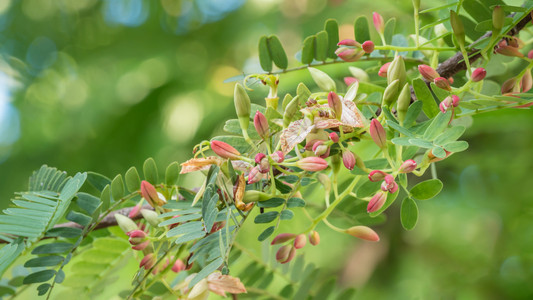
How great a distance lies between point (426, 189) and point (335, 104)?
0.07 metres

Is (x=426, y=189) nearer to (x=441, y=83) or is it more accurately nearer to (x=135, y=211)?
(x=441, y=83)

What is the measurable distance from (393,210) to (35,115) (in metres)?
0.98

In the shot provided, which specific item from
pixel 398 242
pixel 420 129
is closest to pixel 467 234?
pixel 398 242

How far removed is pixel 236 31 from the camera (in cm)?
129

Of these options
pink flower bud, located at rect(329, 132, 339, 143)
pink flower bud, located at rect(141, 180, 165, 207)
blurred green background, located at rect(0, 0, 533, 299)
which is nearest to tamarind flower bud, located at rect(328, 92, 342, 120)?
pink flower bud, located at rect(329, 132, 339, 143)

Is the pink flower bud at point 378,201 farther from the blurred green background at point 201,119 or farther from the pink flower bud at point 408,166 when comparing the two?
the blurred green background at point 201,119

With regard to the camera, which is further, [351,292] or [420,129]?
[351,292]

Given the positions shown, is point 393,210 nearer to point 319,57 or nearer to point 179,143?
point 179,143

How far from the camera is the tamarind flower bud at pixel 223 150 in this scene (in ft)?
0.79

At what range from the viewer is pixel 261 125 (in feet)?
0.82

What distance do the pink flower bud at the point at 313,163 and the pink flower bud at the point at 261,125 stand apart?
0.03m

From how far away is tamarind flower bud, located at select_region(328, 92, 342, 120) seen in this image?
23 cm

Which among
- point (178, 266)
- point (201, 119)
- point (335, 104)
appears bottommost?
point (201, 119)

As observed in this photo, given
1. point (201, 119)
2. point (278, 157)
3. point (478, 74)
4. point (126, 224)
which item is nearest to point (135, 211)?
point (126, 224)
